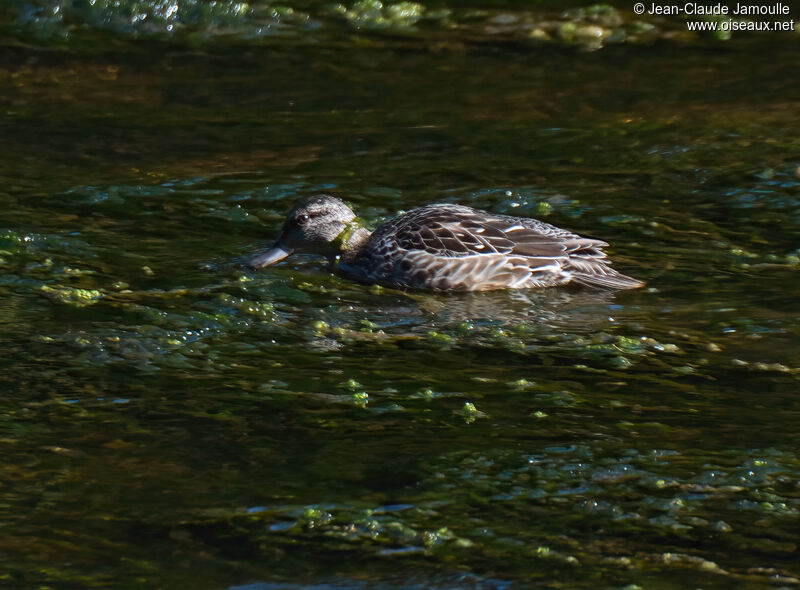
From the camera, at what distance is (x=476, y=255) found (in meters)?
9.21

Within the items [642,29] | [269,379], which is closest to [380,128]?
[642,29]

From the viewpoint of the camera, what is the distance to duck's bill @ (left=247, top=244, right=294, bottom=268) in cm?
923

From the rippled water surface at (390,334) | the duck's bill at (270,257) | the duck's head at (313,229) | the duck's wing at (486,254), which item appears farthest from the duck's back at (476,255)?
the duck's bill at (270,257)

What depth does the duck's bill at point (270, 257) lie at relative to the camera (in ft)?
30.3

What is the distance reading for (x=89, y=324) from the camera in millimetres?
7848

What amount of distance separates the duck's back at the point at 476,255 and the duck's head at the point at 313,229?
1.24 feet

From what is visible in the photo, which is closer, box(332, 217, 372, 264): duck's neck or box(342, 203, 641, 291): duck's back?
box(342, 203, 641, 291): duck's back

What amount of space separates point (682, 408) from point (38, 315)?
389 cm

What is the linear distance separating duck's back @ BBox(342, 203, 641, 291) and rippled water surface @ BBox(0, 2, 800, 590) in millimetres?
189

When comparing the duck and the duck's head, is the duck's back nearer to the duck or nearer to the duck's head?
the duck

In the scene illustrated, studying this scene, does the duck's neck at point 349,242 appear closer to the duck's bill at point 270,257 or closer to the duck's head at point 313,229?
the duck's head at point 313,229

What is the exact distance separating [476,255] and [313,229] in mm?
1250

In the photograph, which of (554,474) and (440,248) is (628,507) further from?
(440,248)

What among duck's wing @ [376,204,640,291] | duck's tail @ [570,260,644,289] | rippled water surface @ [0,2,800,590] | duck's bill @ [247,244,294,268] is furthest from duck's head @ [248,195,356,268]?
duck's tail @ [570,260,644,289]
